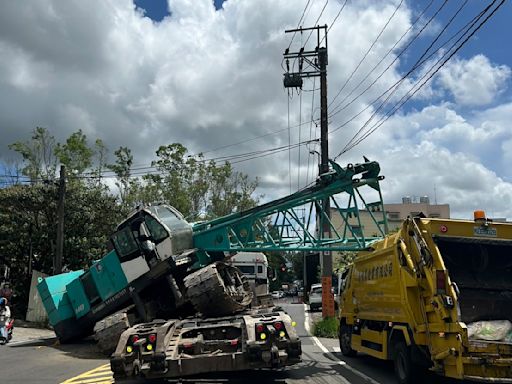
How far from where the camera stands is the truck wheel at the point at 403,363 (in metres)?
8.66

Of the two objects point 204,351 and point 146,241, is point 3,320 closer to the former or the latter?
point 146,241

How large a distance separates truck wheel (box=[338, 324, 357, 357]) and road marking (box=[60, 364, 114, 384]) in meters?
5.84

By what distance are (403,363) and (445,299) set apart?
1.89m

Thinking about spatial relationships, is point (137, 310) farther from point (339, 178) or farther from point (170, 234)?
point (339, 178)

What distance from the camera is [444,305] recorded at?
302 inches

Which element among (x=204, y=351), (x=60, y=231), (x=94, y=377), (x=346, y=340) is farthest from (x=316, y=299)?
(x=204, y=351)

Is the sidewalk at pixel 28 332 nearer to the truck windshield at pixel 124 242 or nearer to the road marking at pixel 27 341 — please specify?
the road marking at pixel 27 341

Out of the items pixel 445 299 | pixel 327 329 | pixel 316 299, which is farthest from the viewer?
pixel 316 299

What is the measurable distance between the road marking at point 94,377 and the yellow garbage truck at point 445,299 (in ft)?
18.1

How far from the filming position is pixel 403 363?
8930mm

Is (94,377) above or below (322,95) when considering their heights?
below

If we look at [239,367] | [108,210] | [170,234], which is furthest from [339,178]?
[108,210]

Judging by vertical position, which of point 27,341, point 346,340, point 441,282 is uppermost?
point 441,282

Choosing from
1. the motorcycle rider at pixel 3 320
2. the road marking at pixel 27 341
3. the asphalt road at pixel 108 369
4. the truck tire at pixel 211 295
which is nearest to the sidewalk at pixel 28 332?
the road marking at pixel 27 341
